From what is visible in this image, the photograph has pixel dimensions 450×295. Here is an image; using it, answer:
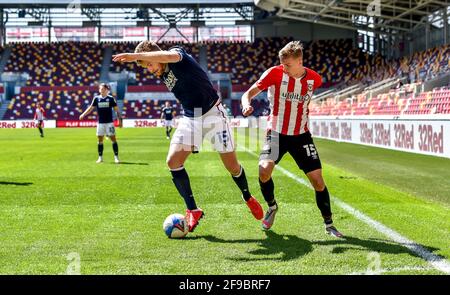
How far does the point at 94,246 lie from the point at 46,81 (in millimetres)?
60670

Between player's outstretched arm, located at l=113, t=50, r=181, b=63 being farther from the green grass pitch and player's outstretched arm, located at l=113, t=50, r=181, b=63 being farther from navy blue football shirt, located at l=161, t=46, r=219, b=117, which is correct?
the green grass pitch

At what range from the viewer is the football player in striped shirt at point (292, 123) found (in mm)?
6562

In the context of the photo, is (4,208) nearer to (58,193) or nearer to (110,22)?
(58,193)

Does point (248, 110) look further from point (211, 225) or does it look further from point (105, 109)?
point (105, 109)

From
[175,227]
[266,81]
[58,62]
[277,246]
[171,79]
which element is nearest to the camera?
[277,246]

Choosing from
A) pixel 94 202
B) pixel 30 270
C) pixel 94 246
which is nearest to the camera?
pixel 30 270

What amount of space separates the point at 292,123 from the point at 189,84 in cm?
123

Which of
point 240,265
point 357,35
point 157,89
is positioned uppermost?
point 357,35

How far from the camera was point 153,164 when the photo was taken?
53.6 ft

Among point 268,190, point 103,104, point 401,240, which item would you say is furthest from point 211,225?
point 103,104

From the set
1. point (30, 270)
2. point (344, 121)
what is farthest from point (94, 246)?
point (344, 121)

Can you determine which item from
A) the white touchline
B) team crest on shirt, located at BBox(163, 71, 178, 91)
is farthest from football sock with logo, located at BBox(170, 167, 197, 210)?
the white touchline

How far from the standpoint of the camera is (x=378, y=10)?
46094 millimetres

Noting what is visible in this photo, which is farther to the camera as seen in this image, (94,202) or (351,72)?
(351,72)
